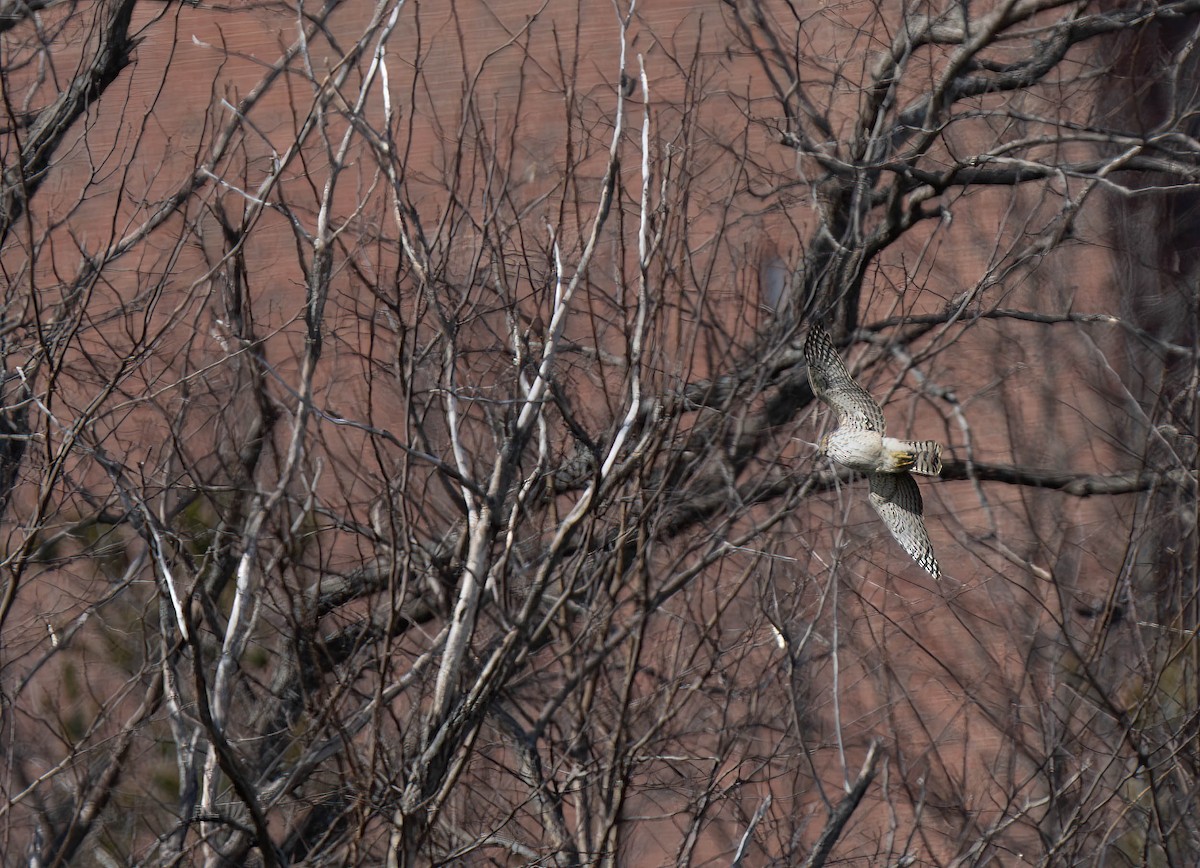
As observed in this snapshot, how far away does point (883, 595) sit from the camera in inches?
355

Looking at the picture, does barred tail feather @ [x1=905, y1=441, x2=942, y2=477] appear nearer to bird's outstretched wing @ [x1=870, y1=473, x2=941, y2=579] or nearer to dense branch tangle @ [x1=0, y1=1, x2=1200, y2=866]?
bird's outstretched wing @ [x1=870, y1=473, x2=941, y2=579]

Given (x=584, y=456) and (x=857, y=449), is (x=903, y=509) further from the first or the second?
(x=584, y=456)

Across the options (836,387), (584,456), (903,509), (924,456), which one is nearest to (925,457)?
(924,456)

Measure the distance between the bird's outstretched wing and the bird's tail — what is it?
173 mm

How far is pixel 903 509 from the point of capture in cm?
502

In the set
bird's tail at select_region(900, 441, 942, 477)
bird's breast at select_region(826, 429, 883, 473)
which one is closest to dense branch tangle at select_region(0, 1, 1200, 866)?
bird's breast at select_region(826, 429, 883, 473)

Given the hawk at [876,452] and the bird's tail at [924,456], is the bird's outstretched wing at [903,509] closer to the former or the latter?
the hawk at [876,452]

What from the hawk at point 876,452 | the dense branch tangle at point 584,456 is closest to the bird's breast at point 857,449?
the hawk at point 876,452

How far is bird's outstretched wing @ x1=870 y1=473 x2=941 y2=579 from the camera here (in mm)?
4965

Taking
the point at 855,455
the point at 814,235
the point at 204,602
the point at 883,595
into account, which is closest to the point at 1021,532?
the point at 883,595

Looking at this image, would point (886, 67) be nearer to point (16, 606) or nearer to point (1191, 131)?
point (1191, 131)

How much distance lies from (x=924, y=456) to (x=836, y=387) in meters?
0.59

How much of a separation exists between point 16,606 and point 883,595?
563 cm

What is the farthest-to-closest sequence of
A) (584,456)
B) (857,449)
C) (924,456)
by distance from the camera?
(584,456) < (857,449) < (924,456)
